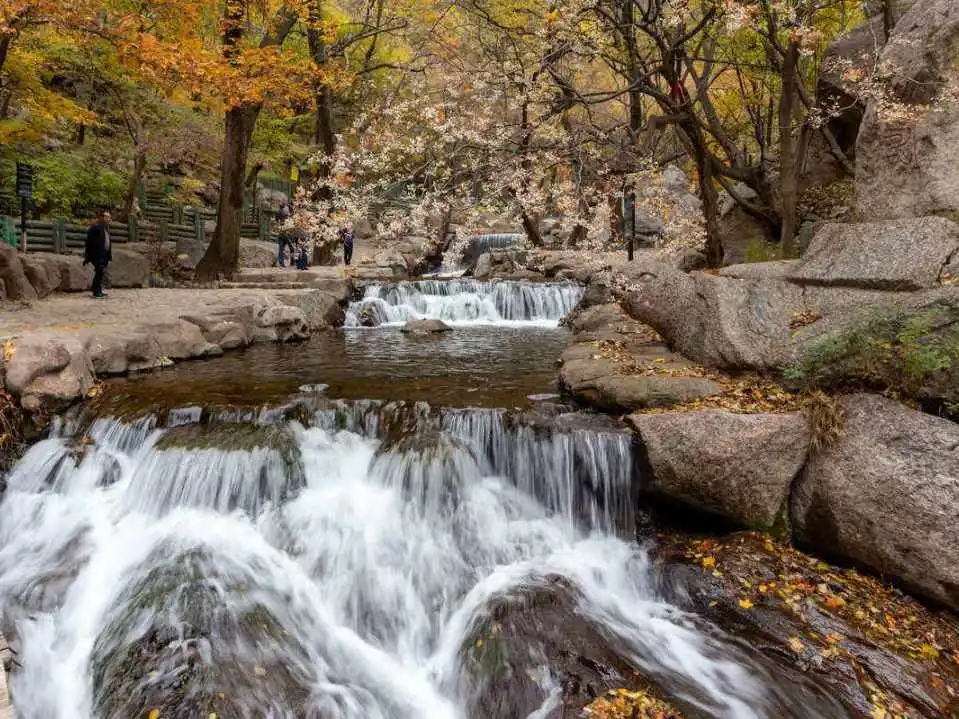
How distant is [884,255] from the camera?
646cm

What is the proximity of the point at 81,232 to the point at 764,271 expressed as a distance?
58.9 ft

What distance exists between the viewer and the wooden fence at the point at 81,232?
15598mm

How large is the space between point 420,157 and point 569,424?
520 cm

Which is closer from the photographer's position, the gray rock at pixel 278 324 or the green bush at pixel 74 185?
the gray rock at pixel 278 324

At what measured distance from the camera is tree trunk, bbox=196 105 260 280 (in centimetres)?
1539

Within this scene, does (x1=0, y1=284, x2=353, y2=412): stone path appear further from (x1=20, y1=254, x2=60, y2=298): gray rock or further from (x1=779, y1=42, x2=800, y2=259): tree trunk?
(x1=779, y1=42, x2=800, y2=259): tree trunk

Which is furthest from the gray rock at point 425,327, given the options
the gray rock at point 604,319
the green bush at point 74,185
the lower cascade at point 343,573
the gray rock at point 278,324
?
the green bush at point 74,185

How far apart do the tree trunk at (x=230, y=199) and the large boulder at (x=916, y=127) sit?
546 inches

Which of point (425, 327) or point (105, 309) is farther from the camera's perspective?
point (425, 327)

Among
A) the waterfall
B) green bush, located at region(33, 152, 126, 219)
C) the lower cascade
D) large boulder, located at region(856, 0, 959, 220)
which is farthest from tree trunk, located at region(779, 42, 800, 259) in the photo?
green bush, located at region(33, 152, 126, 219)

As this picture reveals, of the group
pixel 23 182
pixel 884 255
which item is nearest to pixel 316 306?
pixel 23 182

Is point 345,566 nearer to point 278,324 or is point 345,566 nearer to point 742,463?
point 742,463

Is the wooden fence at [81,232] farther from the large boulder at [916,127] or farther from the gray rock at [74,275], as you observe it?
the large boulder at [916,127]

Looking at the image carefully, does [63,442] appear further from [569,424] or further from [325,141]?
[325,141]
